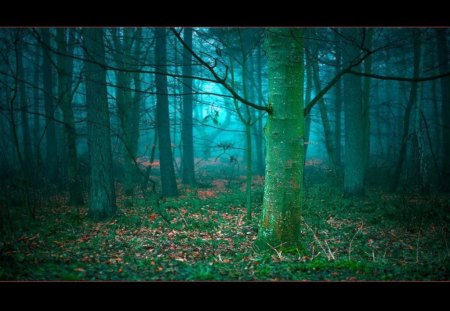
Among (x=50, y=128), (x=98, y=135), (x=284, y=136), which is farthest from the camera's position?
(x=50, y=128)

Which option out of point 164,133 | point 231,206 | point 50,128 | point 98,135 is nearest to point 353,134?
point 231,206

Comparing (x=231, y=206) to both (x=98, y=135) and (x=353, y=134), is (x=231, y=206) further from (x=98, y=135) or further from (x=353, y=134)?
(x=353, y=134)

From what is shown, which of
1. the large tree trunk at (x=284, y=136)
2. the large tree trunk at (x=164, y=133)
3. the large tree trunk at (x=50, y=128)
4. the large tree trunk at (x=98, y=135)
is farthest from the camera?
the large tree trunk at (x=50, y=128)

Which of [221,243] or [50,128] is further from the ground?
[50,128]

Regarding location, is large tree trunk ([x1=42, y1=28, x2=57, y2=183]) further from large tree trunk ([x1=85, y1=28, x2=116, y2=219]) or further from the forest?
large tree trunk ([x1=85, y1=28, x2=116, y2=219])

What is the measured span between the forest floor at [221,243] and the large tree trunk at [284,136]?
53cm

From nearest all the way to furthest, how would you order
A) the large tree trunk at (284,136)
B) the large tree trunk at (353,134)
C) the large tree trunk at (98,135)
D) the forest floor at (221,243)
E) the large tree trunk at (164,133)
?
the forest floor at (221,243)
the large tree trunk at (284,136)
the large tree trunk at (98,135)
the large tree trunk at (353,134)
the large tree trunk at (164,133)

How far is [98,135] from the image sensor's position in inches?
319

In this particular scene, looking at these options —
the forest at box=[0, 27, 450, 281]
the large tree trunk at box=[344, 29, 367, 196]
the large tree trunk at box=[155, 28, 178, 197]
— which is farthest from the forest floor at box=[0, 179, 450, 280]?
the large tree trunk at box=[155, 28, 178, 197]

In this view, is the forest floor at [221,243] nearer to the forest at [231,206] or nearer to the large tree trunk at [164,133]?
the forest at [231,206]

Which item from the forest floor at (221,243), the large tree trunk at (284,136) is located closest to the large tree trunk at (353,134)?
the forest floor at (221,243)

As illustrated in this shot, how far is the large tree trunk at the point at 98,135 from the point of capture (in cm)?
805

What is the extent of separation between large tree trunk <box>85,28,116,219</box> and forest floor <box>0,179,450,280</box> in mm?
509

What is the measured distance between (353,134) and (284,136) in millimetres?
7452
